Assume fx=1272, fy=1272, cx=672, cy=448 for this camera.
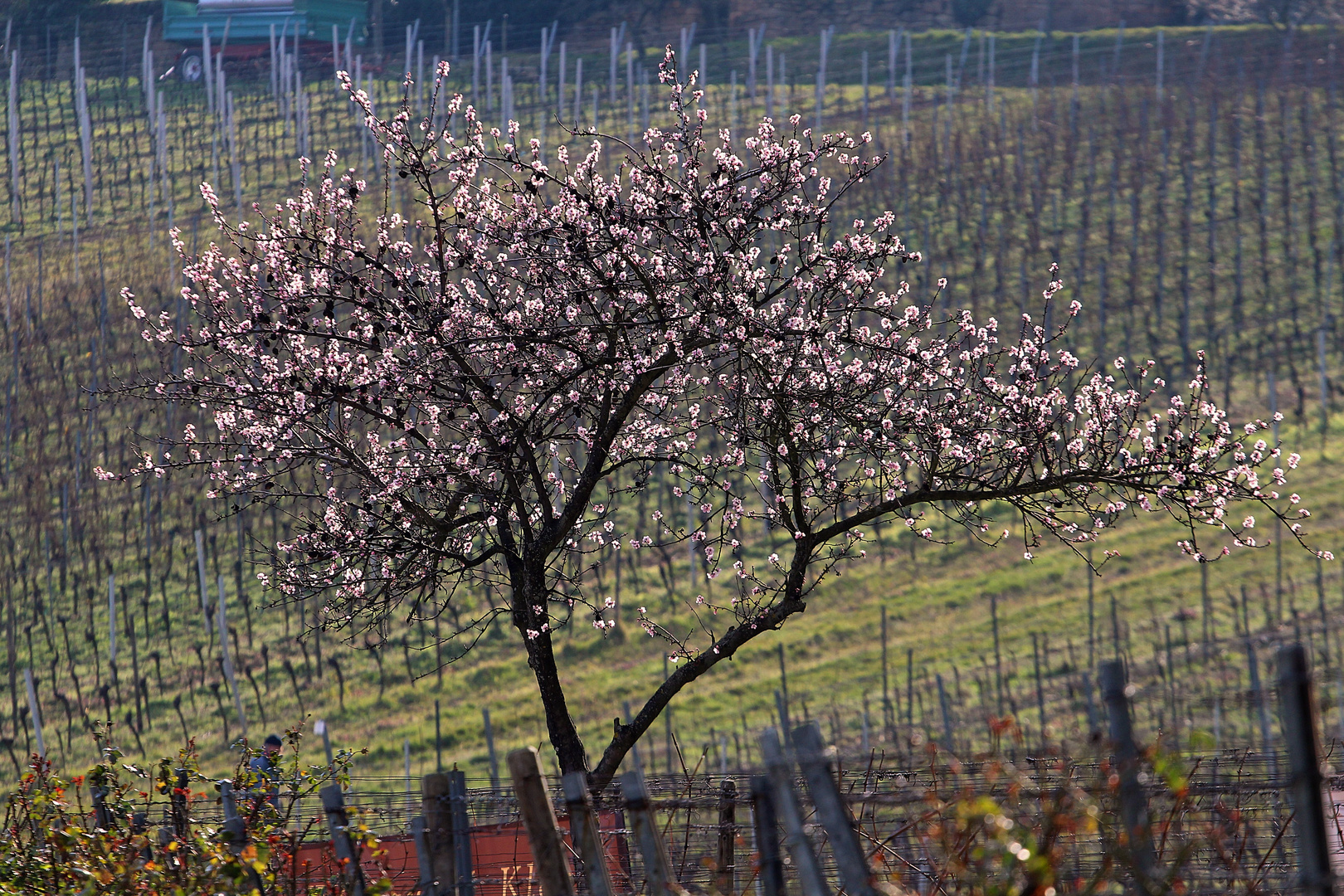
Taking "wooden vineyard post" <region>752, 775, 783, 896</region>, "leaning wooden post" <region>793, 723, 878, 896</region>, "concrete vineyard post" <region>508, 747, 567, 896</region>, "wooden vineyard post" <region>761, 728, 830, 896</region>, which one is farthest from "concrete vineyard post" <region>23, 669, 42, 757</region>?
"leaning wooden post" <region>793, 723, 878, 896</region>

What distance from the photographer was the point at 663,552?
27359 mm

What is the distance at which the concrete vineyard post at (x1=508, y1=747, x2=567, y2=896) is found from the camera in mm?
4797

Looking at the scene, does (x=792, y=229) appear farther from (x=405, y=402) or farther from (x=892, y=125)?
(x=892, y=125)

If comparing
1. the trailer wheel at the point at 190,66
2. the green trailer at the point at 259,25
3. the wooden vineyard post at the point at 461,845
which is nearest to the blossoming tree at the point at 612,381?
the wooden vineyard post at the point at 461,845

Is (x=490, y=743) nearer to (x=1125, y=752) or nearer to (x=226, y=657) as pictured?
(x=226, y=657)

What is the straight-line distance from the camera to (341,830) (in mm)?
5500

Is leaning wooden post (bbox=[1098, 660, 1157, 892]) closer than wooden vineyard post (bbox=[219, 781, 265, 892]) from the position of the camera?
Yes

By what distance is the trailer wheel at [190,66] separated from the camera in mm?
53875

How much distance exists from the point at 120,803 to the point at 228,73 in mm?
53203

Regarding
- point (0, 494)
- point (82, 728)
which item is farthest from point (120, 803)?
point (0, 494)

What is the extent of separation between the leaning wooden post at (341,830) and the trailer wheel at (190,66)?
177 feet

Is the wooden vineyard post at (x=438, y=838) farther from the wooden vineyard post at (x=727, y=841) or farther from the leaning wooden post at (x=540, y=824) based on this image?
the wooden vineyard post at (x=727, y=841)

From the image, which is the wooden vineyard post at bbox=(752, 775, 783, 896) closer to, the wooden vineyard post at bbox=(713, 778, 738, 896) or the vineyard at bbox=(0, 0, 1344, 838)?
the vineyard at bbox=(0, 0, 1344, 838)

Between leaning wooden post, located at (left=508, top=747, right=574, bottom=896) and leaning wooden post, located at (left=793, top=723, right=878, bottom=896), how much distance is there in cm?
121
